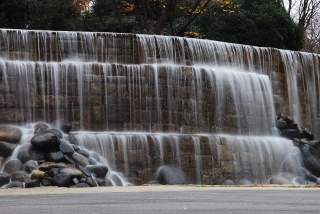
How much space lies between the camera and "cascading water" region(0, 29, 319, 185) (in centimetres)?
2552

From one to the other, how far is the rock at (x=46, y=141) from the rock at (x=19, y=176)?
1.29 metres

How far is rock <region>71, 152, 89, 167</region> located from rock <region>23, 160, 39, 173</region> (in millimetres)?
1227

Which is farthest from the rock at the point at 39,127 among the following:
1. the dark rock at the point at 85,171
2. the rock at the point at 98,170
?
the dark rock at the point at 85,171

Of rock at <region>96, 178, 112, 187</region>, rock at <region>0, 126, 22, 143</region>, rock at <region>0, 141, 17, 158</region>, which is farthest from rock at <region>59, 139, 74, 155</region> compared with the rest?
rock at <region>0, 126, 22, 143</region>

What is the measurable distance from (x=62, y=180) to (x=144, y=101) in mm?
7382

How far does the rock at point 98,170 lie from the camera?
2267 centimetres

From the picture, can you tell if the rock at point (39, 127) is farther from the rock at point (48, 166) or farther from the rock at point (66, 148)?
the rock at point (48, 166)

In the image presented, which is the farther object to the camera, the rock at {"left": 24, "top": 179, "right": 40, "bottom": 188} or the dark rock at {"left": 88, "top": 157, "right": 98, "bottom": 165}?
the dark rock at {"left": 88, "top": 157, "right": 98, "bottom": 165}

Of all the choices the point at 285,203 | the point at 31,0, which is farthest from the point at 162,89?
the point at 285,203

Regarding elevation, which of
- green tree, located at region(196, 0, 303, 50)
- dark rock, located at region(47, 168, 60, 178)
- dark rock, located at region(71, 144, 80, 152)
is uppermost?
green tree, located at region(196, 0, 303, 50)

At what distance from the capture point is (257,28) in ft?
137

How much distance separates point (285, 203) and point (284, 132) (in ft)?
68.2

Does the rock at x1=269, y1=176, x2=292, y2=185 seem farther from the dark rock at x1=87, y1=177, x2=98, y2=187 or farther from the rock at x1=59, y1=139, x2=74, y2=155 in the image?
the rock at x1=59, y1=139, x2=74, y2=155

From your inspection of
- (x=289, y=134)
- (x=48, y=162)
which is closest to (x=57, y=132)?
(x=48, y=162)
